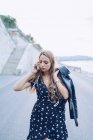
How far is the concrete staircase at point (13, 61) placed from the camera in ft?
145

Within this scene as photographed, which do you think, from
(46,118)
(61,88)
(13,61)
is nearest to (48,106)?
(46,118)

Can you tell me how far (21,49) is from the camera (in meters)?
57.8

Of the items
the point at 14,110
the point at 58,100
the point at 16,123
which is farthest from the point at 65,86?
the point at 14,110

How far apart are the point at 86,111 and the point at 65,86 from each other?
32.6 feet

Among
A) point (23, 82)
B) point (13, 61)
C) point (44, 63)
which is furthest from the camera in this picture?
point (13, 61)

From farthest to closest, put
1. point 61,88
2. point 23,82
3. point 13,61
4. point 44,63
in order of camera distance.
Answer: point 13,61 → point 23,82 → point 44,63 → point 61,88

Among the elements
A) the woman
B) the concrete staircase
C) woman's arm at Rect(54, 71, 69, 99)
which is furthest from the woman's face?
the concrete staircase

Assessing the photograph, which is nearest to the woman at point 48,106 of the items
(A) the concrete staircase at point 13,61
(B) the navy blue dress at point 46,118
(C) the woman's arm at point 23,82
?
(B) the navy blue dress at point 46,118

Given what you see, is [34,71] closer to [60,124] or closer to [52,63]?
[52,63]

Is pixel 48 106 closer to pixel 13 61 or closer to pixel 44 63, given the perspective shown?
pixel 44 63

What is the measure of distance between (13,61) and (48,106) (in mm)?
43693

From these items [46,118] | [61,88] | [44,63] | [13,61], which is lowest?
[13,61]

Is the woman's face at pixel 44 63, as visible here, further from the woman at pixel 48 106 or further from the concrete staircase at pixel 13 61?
the concrete staircase at pixel 13 61

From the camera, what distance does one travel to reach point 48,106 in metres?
5.15
